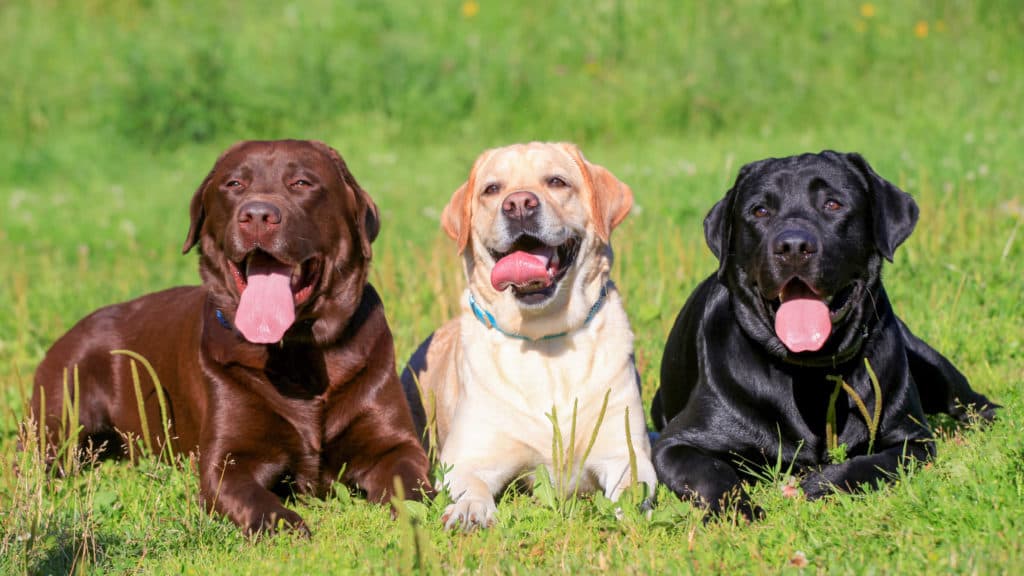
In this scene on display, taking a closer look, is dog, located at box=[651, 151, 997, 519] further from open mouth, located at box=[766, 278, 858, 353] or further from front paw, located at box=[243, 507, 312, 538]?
front paw, located at box=[243, 507, 312, 538]

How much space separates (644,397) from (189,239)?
2.53 meters

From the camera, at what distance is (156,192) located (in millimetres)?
12977

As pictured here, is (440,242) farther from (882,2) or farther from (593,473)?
(882,2)

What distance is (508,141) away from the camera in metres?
14.3

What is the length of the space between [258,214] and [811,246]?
7.09ft

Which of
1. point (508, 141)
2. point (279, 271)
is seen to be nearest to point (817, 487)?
point (279, 271)

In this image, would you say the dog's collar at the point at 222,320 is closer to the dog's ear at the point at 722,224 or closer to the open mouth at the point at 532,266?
the open mouth at the point at 532,266

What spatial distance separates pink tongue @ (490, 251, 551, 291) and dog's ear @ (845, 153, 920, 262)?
53.2 inches

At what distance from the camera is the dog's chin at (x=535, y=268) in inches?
184

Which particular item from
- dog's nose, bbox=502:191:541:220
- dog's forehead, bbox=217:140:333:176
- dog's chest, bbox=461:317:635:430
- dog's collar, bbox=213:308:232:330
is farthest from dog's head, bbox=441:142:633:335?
dog's collar, bbox=213:308:232:330

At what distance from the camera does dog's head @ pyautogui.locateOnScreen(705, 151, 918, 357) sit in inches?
172

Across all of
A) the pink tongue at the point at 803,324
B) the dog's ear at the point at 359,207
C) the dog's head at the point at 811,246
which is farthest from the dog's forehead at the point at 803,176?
the dog's ear at the point at 359,207

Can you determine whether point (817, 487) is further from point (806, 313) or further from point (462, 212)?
point (462, 212)

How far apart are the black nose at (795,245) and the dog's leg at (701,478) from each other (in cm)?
88
